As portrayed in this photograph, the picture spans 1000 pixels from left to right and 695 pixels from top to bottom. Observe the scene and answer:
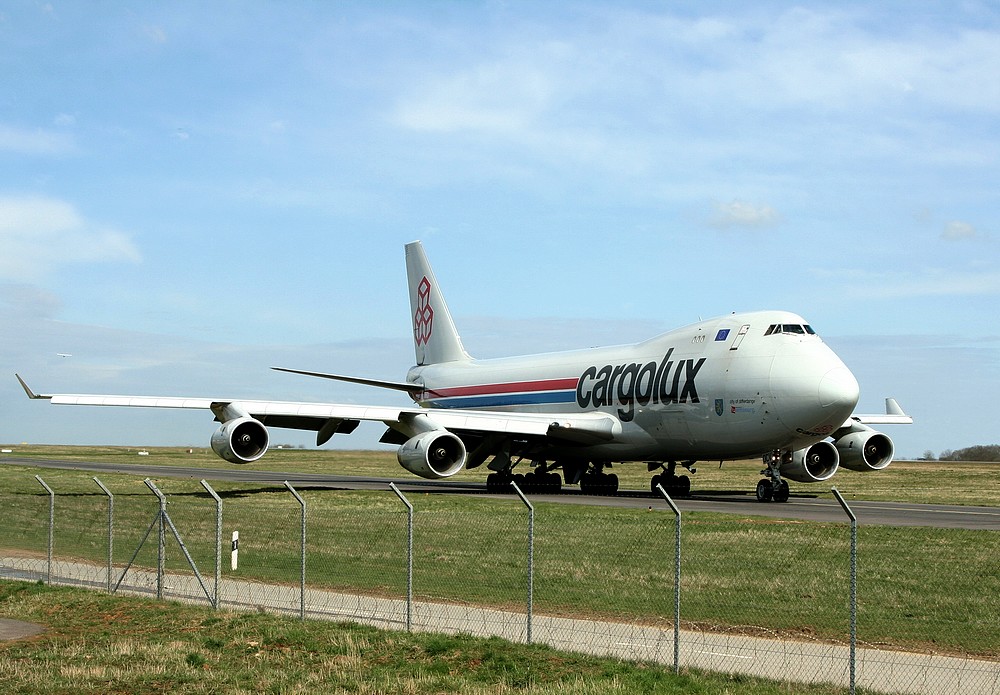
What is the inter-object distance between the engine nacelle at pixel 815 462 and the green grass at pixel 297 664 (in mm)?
27590

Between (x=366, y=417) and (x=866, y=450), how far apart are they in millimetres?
17765

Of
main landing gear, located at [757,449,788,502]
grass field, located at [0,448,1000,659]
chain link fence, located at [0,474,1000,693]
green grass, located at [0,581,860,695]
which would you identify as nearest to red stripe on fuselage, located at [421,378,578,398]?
main landing gear, located at [757,449,788,502]

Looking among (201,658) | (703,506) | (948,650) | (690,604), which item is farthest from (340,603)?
(703,506)

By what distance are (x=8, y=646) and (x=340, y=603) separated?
4.70 metres

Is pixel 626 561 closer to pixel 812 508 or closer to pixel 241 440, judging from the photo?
pixel 812 508

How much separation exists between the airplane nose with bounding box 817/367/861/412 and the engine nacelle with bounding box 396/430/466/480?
38.6 feet

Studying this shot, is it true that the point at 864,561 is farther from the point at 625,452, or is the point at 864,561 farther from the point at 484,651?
the point at 625,452

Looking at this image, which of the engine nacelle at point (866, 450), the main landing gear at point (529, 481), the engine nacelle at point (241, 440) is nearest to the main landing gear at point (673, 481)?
the main landing gear at point (529, 481)

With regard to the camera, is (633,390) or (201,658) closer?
(201,658)

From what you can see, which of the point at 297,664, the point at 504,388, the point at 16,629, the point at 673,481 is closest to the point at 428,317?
the point at 504,388

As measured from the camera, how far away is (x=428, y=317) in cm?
5778

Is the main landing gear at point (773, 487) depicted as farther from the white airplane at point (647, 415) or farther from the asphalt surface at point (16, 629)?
the asphalt surface at point (16, 629)

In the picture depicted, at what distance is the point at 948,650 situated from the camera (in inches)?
534

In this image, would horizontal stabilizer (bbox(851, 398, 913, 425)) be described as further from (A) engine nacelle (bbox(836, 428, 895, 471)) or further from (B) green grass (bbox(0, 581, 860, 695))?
(B) green grass (bbox(0, 581, 860, 695))
